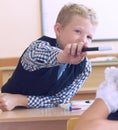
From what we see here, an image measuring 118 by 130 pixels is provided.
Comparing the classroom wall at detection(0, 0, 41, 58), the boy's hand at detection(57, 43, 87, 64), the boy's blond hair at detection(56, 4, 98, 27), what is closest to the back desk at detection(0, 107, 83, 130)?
the boy's hand at detection(57, 43, 87, 64)

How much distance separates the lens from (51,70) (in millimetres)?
1505

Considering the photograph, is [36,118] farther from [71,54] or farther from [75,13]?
[75,13]

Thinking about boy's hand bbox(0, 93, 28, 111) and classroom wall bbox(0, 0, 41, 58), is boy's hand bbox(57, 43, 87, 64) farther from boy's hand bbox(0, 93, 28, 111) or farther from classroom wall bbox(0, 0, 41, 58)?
classroom wall bbox(0, 0, 41, 58)

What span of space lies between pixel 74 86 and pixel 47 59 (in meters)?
0.25

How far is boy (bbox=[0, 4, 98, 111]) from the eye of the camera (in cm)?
140

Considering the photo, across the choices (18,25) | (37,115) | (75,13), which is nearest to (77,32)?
(75,13)

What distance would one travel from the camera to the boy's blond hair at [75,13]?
1527 mm

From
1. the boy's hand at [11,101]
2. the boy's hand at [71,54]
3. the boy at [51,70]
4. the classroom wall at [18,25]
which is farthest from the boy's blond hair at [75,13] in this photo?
the classroom wall at [18,25]

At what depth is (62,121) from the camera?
4.48ft

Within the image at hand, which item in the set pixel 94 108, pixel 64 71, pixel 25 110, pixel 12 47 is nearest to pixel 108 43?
pixel 12 47

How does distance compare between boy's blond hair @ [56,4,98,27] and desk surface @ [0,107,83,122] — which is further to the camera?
boy's blond hair @ [56,4,98,27]

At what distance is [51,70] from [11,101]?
9.2 inches

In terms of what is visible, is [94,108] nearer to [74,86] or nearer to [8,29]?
[74,86]

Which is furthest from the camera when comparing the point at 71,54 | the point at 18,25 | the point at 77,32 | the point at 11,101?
the point at 18,25
